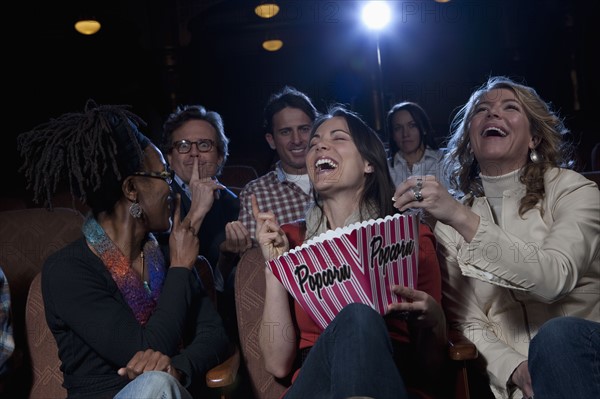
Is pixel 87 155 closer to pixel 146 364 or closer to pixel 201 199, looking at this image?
pixel 146 364

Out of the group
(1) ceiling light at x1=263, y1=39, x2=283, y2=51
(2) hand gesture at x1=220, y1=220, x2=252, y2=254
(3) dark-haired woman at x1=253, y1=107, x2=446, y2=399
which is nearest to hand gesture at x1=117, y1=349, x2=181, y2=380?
(3) dark-haired woman at x1=253, y1=107, x2=446, y2=399

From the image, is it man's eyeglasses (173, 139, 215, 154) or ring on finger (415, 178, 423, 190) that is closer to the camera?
ring on finger (415, 178, 423, 190)

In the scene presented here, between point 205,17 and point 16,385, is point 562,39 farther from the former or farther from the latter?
point 16,385

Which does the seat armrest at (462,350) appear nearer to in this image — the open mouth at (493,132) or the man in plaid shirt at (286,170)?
the open mouth at (493,132)

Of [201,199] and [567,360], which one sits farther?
[201,199]

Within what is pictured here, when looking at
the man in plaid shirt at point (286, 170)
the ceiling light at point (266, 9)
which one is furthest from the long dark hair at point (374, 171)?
the ceiling light at point (266, 9)

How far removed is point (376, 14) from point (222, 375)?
5.55m

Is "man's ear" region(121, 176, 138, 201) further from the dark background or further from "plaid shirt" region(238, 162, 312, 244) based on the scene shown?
the dark background

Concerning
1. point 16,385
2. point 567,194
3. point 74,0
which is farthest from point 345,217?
A: point 74,0

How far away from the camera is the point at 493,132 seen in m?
1.86

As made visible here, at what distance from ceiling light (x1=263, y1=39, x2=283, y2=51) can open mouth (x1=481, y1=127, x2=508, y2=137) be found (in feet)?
20.1

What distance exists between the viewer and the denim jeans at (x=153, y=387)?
1323 millimetres

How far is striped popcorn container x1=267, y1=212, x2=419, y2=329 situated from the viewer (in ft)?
4.26

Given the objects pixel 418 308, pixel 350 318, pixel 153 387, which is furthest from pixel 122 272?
pixel 418 308
